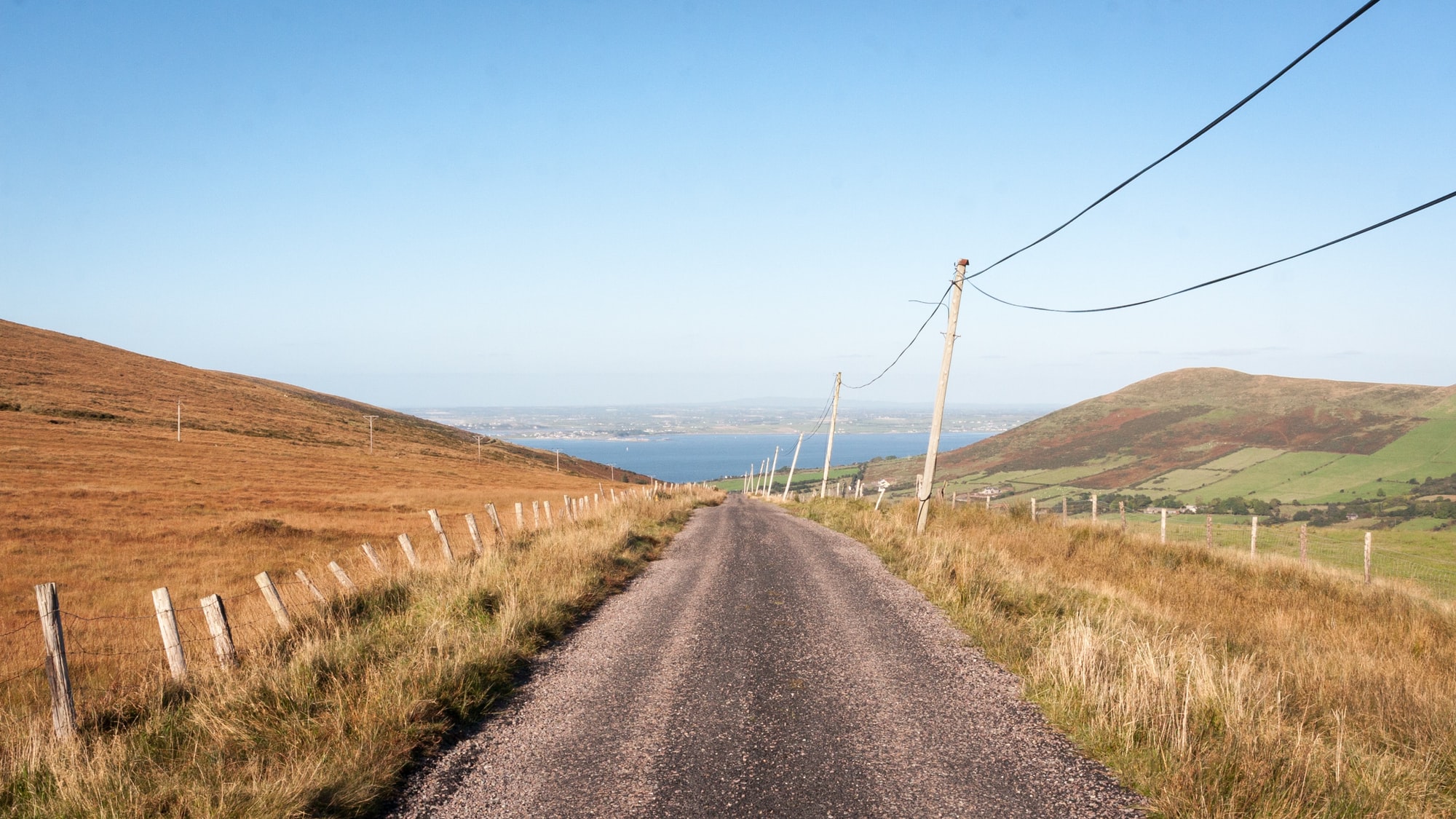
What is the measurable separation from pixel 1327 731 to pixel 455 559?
1362 cm

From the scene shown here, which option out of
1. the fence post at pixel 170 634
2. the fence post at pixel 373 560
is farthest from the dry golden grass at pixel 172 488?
the fence post at pixel 373 560

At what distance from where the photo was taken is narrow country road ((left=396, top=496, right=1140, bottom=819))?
16.4 feet

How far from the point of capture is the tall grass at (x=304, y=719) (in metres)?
4.79

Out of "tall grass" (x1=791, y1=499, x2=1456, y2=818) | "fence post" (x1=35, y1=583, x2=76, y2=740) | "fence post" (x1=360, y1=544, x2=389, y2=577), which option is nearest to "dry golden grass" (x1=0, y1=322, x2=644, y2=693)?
"fence post" (x1=360, y1=544, x2=389, y2=577)

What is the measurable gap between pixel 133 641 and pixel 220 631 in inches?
211

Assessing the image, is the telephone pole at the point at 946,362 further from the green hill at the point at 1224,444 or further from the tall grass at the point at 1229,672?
the green hill at the point at 1224,444

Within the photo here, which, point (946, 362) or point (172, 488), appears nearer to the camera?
point (946, 362)

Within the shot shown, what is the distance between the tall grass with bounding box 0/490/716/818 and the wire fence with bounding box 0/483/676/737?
0.81ft

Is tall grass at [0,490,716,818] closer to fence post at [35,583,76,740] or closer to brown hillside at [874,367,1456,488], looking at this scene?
fence post at [35,583,76,740]

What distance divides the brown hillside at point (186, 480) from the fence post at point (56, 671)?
10459 mm

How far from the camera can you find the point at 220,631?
753 centimetres

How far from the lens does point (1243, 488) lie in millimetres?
72375

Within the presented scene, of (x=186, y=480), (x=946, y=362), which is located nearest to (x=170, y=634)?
(x=946, y=362)

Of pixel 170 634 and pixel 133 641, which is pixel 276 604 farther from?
pixel 133 641
